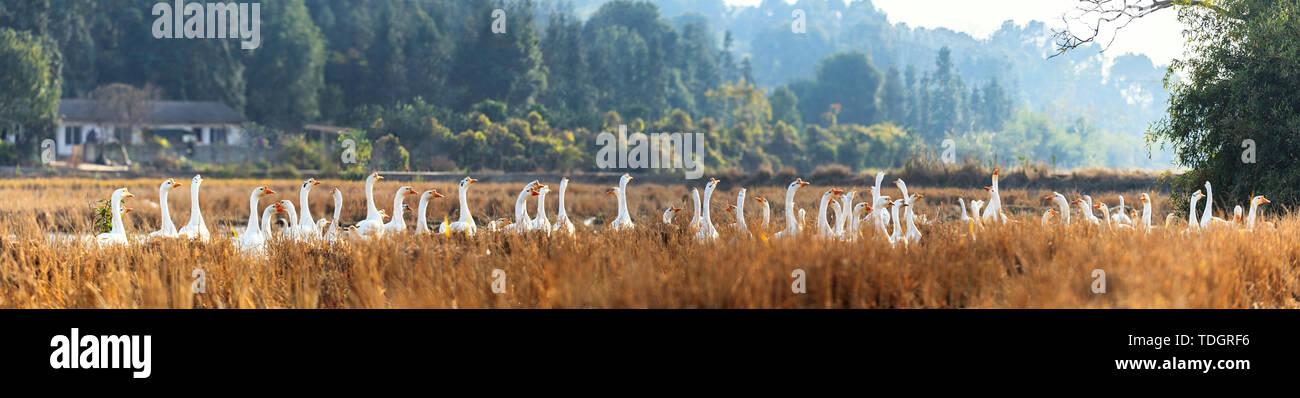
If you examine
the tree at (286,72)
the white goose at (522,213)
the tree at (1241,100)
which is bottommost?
the white goose at (522,213)

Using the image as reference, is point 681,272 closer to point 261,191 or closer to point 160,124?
point 261,191

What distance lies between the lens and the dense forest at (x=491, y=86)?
55.4 meters

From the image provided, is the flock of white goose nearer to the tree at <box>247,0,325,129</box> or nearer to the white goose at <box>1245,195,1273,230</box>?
the white goose at <box>1245,195,1273,230</box>

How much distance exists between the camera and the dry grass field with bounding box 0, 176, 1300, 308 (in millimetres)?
7031

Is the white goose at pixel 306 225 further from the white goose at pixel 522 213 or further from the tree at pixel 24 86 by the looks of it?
the tree at pixel 24 86

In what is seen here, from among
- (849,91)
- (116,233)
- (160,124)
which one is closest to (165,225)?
(116,233)

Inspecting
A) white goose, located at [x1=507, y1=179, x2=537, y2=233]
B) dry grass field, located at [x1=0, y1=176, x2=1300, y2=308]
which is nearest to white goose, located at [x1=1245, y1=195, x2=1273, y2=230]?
dry grass field, located at [x1=0, y1=176, x2=1300, y2=308]

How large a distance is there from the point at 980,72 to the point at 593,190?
14797 cm

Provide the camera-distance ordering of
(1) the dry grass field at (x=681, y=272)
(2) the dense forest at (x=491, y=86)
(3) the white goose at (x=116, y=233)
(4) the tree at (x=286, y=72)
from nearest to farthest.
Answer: (1) the dry grass field at (x=681, y=272), (3) the white goose at (x=116, y=233), (2) the dense forest at (x=491, y=86), (4) the tree at (x=286, y=72)

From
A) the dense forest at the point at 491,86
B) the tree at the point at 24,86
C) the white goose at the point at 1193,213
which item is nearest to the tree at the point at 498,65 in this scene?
the dense forest at the point at 491,86

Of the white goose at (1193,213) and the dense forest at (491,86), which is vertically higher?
the dense forest at (491,86)
